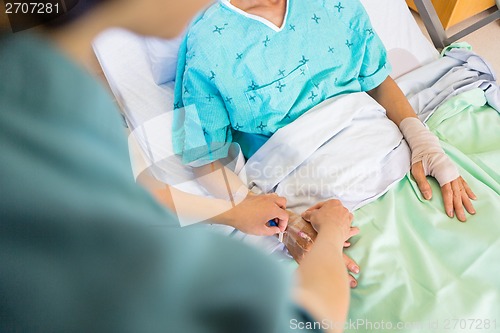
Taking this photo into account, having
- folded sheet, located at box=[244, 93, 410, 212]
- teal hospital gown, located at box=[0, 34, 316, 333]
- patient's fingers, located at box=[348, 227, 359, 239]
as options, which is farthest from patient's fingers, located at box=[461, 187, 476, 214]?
teal hospital gown, located at box=[0, 34, 316, 333]

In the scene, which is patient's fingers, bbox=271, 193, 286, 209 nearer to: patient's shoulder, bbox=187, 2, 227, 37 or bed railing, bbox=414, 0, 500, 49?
patient's shoulder, bbox=187, 2, 227, 37

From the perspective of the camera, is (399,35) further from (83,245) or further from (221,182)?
(83,245)

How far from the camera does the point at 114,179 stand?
327 millimetres

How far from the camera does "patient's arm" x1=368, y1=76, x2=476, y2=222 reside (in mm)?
1031

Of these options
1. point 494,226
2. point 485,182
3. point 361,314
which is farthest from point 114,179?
point 485,182

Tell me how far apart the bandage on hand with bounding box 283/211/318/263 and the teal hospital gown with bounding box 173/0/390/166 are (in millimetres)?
256

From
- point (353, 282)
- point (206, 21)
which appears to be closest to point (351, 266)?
point (353, 282)

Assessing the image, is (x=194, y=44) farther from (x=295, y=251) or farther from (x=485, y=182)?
(x=485, y=182)

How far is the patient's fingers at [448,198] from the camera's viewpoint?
1.02 m

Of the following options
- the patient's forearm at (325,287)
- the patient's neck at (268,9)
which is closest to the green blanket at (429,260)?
the patient's forearm at (325,287)

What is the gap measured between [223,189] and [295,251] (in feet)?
0.82

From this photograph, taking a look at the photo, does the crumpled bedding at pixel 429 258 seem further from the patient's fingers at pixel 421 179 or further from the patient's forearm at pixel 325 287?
the patient's forearm at pixel 325 287

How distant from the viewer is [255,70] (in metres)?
1.08

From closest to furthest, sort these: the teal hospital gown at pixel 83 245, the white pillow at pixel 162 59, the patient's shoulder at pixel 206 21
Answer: the teal hospital gown at pixel 83 245
the patient's shoulder at pixel 206 21
the white pillow at pixel 162 59
